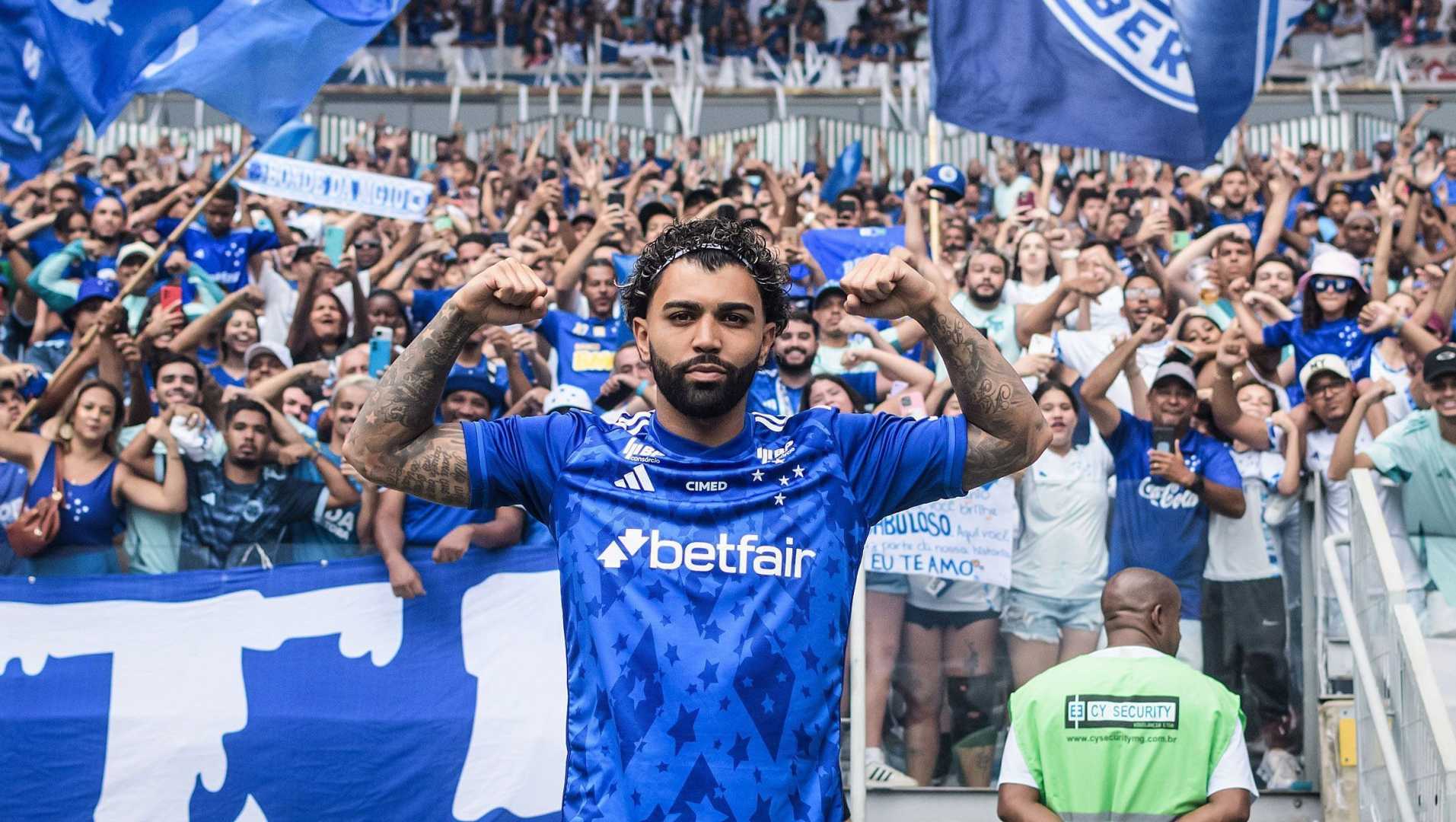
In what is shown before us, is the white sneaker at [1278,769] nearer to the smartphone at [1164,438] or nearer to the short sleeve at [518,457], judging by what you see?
the smartphone at [1164,438]

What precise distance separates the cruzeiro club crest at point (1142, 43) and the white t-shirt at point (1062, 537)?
2.27 metres

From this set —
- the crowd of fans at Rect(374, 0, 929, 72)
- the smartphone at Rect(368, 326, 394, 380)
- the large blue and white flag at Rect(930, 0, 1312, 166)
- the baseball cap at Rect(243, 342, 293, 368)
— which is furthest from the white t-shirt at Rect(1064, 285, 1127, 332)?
the crowd of fans at Rect(374, 0, 929, 72)

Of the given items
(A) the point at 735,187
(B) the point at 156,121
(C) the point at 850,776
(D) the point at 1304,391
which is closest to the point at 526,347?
(C) the point at 850,776

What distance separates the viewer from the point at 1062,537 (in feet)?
25.8

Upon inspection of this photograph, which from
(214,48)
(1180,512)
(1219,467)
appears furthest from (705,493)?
(214,48)

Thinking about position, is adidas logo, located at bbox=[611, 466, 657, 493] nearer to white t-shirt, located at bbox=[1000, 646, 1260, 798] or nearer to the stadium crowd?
the stadium crowd

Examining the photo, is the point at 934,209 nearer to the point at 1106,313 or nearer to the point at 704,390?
the point at 1106,313

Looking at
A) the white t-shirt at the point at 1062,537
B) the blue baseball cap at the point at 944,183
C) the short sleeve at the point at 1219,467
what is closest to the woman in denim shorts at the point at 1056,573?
the white t-shirt at the point at 1062,537

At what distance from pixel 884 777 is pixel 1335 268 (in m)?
4.49

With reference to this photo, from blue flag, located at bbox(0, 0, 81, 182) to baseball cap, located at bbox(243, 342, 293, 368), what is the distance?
152cm

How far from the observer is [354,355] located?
9.71m

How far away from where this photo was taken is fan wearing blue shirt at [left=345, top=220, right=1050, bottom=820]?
3436 mm

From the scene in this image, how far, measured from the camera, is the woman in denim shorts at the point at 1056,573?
7.74 meters

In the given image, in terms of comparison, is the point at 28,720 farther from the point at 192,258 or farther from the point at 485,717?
the point at 192,258
